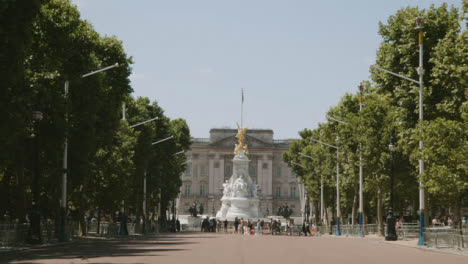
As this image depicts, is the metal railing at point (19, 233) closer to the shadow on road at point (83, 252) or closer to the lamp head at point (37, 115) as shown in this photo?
the shadow on road at point (83, 252)

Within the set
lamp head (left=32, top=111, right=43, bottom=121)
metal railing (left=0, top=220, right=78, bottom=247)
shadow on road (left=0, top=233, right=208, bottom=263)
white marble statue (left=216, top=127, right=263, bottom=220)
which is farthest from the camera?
white marble statue (left=216, top=127, right=263, bottom=220)

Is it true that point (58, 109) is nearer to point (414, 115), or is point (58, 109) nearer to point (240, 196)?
point (414, 115)

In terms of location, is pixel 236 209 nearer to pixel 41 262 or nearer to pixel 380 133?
pixel 380 133

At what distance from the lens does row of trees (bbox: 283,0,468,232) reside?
133ft

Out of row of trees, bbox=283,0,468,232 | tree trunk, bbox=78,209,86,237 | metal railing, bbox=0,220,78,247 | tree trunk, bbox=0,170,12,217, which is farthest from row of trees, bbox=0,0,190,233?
row of trees, bbox=283,0,468,232

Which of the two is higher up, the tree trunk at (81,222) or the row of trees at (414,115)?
the row of trees at (414,115)

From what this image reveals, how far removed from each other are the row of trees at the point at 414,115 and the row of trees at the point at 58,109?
59.0 feet

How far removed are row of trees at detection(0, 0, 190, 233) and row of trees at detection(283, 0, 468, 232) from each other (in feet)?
59.0

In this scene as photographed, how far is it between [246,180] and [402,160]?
50048 mm

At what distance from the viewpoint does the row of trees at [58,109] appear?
104ft

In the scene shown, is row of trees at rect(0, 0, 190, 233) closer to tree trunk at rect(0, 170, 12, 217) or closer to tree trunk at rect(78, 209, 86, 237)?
tree trunk at rect(0, 170, 12, 217)

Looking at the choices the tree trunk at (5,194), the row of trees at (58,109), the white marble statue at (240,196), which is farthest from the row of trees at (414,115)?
the white marble statue at (240,196)

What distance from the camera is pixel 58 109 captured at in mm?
43781

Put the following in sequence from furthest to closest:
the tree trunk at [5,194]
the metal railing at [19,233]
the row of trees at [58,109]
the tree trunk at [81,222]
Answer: the tree trunk at [81,222] < the tree trunk at [5,194] < the metal railing at [19,233] < the row of trees at [58,109]
